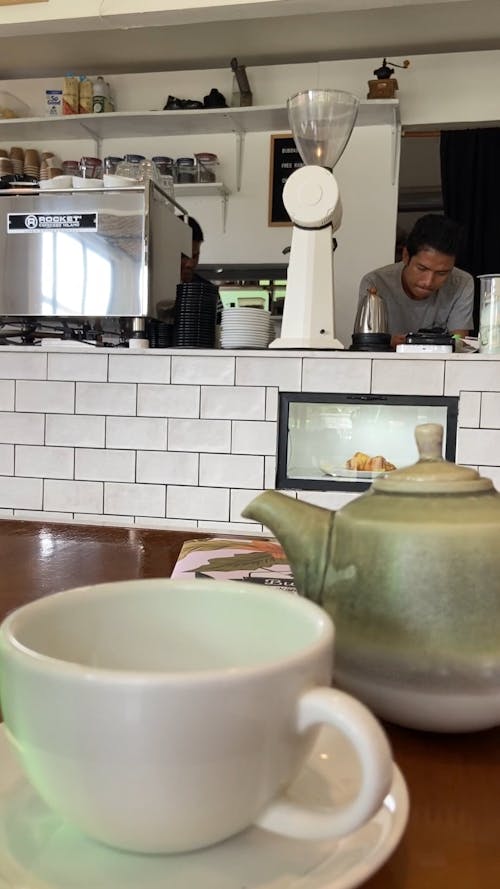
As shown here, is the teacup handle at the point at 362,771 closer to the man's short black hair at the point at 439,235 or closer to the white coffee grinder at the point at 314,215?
the white coffee grinder at the point at 314,215

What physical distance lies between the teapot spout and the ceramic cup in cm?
9

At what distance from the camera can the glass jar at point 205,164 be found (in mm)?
3166

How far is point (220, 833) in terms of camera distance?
0.25 m

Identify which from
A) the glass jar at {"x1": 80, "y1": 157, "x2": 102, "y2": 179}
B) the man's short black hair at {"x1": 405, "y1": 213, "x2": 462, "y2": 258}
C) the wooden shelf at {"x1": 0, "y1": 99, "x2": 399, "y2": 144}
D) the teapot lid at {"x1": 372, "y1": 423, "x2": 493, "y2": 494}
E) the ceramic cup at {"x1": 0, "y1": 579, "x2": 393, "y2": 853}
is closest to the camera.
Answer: the ceramic cup at {"x1": 0, "y1": 579, "x2": 393, "y2": 853}

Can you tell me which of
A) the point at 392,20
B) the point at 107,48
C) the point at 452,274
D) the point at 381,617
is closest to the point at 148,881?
the point at 381,617

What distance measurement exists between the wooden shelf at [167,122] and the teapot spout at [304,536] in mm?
2928

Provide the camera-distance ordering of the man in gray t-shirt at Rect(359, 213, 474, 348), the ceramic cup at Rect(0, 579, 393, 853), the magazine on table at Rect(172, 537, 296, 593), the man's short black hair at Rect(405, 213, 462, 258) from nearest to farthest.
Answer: the ceramic cup at Rect(0, 579, 393, 853)
the magazine on table at Rect(172, 537, 296, 593)
the man's short black hair at Rect(405, 213, 462, 258)
the man in gray t-shirt at Rect(359, 213, 474, 348)

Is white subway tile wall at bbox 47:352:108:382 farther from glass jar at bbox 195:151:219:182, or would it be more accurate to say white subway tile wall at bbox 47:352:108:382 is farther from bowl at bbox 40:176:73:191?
glass jar at bbox 195:151:219:182

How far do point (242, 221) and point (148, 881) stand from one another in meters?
3.26

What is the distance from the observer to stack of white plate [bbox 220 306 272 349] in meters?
1.61

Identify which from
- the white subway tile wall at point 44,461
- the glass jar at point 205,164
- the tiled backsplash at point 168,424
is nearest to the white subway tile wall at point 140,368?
the tiled backsplash at point 168,424

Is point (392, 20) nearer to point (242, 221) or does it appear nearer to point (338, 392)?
point (242, 221)

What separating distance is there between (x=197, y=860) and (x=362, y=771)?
0.07 meters

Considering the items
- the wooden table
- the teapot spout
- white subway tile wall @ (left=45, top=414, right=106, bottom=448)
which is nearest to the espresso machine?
white subway tile wall @ (left=45, top=414, right=106, bottom=448)
